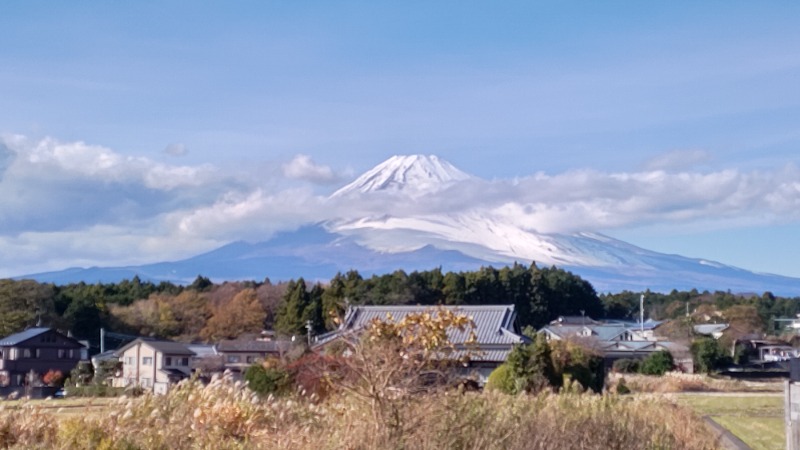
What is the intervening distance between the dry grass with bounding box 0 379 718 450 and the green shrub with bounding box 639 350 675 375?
29.5 m

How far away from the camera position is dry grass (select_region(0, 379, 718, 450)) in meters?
8.66

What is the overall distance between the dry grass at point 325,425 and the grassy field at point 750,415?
4.13 meters

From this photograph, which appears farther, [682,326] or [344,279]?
[344,279]

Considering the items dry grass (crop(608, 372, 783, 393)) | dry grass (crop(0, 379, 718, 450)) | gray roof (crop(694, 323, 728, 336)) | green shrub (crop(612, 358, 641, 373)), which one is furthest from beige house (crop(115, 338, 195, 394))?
gray roof (crop(694, 323, 728, 336))

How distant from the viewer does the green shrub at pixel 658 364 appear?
4016 centimetres

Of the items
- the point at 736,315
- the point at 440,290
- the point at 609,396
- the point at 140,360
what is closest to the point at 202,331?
the point at 440,290

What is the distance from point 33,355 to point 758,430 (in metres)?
29.1

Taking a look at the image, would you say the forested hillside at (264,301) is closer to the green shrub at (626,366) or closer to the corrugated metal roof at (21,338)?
the corrugated metal roof at (21,338)

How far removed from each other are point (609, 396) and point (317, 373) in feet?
12.8

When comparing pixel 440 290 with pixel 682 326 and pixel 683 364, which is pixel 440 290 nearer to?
pixel 682 326

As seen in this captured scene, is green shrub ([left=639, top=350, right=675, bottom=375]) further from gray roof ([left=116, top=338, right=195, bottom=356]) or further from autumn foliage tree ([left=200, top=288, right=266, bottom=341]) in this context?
autumn foliage tree ([left=200, top=288, right=266, bottom=341])

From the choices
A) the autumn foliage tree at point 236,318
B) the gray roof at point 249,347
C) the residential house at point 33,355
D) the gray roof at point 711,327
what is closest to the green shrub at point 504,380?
the gray roof at point 249,347

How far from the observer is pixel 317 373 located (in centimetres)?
1152

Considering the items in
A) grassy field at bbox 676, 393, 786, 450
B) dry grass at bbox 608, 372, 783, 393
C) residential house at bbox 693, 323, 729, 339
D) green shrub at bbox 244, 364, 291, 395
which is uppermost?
residential house at bbox 693, 323, 729, 339
